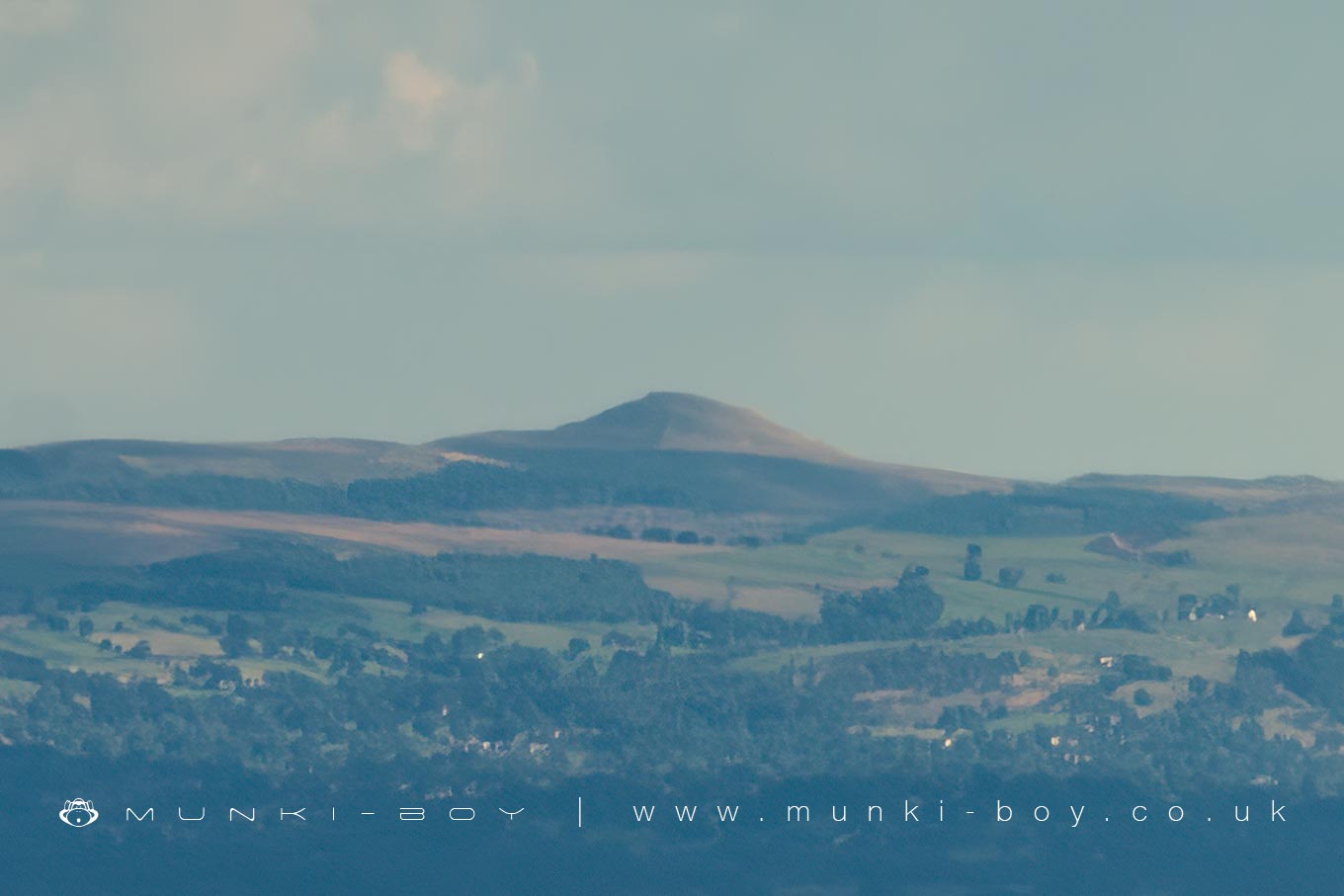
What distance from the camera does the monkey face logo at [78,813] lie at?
18750 cm

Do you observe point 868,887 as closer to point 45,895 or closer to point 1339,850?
point 1339,850

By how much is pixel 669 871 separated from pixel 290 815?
25969 mm

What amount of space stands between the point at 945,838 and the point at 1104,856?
1040cm

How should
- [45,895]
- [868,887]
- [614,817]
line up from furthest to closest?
[614,817]
[868,887]
[45,895]

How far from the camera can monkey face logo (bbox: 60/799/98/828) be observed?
187500mm

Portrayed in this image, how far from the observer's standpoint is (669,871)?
7357 inches

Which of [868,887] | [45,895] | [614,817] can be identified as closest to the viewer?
[45,895]

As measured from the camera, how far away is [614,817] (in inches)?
7776

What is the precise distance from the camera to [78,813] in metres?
190

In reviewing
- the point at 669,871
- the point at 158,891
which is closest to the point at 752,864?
the point at 669,871

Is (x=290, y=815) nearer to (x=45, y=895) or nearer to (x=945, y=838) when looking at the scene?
(x=45, y=895)

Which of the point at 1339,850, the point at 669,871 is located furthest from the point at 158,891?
the point at 1339,850

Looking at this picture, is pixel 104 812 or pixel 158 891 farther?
pixel 104 812

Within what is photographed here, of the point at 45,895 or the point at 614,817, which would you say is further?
the point at 614,817
